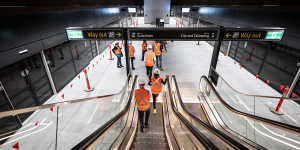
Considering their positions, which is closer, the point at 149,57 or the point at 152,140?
the point at 152,140

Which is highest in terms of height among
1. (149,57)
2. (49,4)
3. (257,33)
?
(49,4)

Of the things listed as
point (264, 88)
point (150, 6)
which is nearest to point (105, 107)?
point (264, 88)

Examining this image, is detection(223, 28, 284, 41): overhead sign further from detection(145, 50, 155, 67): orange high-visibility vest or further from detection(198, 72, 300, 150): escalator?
detection(145, 50, 155, 67): orange high-visibility vest

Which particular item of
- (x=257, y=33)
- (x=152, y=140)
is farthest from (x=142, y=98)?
(x=257, y=33)

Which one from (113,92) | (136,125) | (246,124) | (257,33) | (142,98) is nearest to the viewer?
(142,98)

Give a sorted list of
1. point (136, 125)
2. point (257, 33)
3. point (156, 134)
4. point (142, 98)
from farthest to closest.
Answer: point (257, 33) < point (136, 125) < point (156, 134) < point (142, 98)

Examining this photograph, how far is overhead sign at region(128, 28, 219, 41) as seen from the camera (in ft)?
14.2

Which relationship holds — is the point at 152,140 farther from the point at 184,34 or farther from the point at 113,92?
the point at 113,92

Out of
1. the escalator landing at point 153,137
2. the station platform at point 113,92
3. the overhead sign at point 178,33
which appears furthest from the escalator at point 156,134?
the overhead sign at point 178,33

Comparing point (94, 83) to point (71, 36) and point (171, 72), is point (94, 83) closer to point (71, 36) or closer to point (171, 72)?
point (71, 36)

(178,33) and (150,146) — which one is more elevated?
(178,33)

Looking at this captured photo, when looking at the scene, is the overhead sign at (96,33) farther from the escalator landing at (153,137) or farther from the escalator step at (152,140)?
the escalator step at (152,140)

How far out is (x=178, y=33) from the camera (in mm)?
4363

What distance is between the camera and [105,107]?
5.12m
